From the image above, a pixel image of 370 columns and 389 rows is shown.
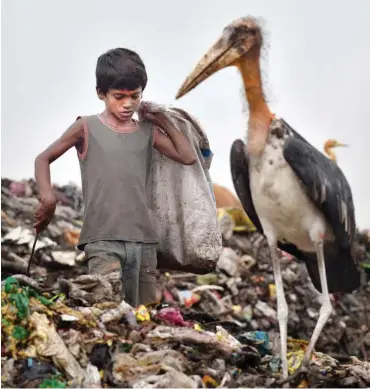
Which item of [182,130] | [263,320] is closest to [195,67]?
[182,130]

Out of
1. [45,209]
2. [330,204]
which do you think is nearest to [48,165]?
[45,209]

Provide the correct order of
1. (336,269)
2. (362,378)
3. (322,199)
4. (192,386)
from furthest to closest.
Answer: (336,269), (322,199), (362,378), (192,386)

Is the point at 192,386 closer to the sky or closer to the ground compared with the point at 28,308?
closer to the ground

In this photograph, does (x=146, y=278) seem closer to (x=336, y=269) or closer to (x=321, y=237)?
(x=321, y=237)

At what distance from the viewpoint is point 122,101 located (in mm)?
3307

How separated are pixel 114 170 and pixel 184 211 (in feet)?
1.65

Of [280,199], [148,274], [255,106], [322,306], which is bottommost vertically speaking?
[322,306]

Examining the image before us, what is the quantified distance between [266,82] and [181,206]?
883mm

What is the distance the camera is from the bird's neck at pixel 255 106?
12.8 feet

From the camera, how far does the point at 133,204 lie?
3332 millimetres

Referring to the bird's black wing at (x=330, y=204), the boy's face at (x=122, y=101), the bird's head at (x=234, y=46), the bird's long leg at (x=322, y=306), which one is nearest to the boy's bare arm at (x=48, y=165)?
the boy's face at (x=122, y=101)

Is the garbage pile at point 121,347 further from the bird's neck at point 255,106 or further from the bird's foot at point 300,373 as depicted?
the bird's neck at point 255,106

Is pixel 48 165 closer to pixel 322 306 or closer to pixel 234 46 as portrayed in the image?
pixel 234 46

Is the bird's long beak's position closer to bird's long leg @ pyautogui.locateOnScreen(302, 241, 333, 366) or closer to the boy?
the boy
